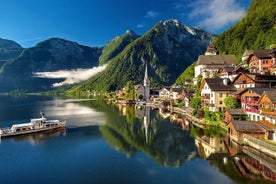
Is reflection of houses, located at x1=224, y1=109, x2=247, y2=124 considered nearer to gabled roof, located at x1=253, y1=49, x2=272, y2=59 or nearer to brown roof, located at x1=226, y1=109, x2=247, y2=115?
brown roof, located at x1=226, y1=109, x2=247, y2=115

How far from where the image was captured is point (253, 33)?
142 meters

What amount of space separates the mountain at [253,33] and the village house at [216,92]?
60382 mm

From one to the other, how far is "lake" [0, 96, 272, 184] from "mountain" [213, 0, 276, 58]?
87.0 m

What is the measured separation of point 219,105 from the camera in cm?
7169

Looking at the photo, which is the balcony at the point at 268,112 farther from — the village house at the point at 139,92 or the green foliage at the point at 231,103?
the village house at the point at 139,92

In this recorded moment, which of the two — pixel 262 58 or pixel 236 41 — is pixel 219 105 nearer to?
pixel 262 58

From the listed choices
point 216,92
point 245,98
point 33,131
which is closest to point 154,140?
point 245,98

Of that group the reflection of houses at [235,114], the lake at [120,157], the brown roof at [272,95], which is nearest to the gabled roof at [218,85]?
the reflection of houses at [235,114]

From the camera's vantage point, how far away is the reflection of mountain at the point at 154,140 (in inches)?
1805

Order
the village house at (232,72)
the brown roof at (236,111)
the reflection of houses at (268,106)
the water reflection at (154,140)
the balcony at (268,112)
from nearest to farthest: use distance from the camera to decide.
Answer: the balcony at (268,112) → the reflection of houses at (268,106) → the water reflection at (154,140) → the brown roof at (236,111) → the village house at (232,72)

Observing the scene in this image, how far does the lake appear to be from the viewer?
3484cm

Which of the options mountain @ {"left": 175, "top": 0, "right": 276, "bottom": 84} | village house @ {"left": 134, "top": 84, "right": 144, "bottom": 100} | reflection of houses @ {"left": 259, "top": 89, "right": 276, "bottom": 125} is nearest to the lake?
reflection of houses @ {"left": 259, "top": 89, "right": 276, "bottom": 125}

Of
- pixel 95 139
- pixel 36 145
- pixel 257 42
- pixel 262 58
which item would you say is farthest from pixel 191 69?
pixel 36 145

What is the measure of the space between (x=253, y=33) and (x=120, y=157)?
12963 centimetres
